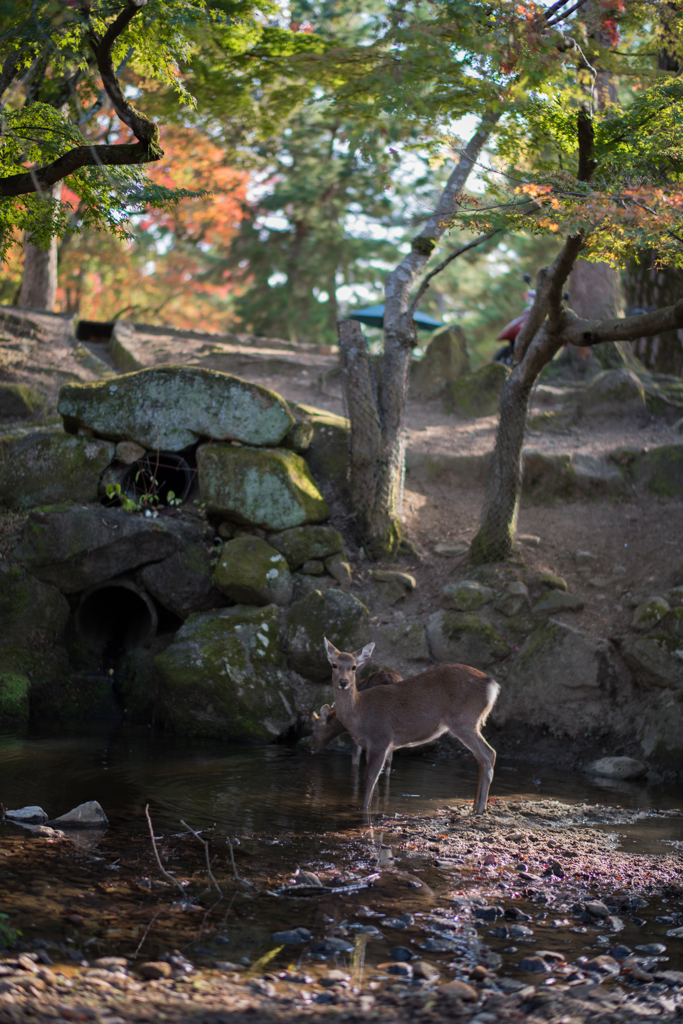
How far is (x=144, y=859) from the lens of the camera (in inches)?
231

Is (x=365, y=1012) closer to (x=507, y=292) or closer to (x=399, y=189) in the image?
(x=399, y=189)

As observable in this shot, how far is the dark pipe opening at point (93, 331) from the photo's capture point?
20.6 meters

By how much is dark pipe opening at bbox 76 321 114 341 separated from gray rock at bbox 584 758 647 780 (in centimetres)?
1527

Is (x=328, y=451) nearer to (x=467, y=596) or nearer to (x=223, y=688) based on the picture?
(x=467, y=596)

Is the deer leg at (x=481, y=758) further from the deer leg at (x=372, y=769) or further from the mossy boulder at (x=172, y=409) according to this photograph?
the mossy boulder at (x=172, y=409)

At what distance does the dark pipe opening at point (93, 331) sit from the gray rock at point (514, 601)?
42.1 ft

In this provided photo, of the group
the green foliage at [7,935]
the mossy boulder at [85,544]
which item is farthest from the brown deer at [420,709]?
the mossy boulder at [85,544]

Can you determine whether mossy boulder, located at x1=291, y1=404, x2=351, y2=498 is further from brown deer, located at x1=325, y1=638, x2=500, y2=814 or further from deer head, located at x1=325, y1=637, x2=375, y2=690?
brown deer, located at x1=325, y1=638, x2=500, y2=814

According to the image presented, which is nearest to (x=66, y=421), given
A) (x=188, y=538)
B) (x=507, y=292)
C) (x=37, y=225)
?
(x=188, y=538)

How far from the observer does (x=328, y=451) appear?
47.7ft

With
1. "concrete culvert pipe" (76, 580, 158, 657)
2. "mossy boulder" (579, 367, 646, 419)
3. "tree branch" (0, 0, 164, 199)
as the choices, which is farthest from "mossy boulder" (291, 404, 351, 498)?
"tree branch" (0, 0, 164, 199)

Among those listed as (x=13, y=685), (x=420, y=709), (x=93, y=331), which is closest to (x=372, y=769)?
(x=420, y=709)

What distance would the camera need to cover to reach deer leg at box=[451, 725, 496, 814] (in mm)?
7773

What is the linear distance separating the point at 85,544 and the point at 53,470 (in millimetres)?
1723
